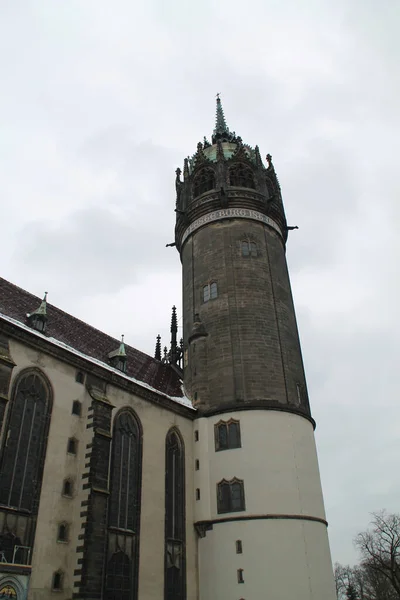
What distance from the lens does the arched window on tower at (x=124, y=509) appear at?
866 inches

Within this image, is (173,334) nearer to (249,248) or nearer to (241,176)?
(249,248)

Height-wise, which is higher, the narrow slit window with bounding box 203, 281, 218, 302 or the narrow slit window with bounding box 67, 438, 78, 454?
the narrow slit window with bounding box 203, 281, 218, 302

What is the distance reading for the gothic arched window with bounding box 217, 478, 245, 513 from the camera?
26.5 metres

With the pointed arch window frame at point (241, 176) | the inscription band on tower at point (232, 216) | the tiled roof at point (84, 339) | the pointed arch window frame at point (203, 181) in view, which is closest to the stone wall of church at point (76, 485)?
the tiled roof at point (84, 339)

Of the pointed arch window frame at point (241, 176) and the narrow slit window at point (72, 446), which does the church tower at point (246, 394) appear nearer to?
the pointed arch window frame at point (241, 176)

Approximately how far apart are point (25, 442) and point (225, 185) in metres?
24.0

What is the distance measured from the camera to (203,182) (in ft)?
130

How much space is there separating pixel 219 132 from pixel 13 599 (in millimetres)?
40387

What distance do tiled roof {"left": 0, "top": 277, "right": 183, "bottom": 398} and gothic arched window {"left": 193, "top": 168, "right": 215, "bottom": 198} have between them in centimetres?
1363

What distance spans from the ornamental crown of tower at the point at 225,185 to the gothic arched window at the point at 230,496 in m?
19.4

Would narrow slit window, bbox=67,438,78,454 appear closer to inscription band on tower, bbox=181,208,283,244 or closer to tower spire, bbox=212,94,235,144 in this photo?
inscription band on tower, bbox=181,208,283,244

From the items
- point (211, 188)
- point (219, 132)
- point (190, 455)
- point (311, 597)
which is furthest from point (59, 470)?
point (219, 132)

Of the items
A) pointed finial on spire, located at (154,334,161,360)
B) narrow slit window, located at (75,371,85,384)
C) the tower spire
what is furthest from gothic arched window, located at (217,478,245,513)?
the tower spire

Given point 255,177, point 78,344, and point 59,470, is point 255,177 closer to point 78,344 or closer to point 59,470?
point 78,344
